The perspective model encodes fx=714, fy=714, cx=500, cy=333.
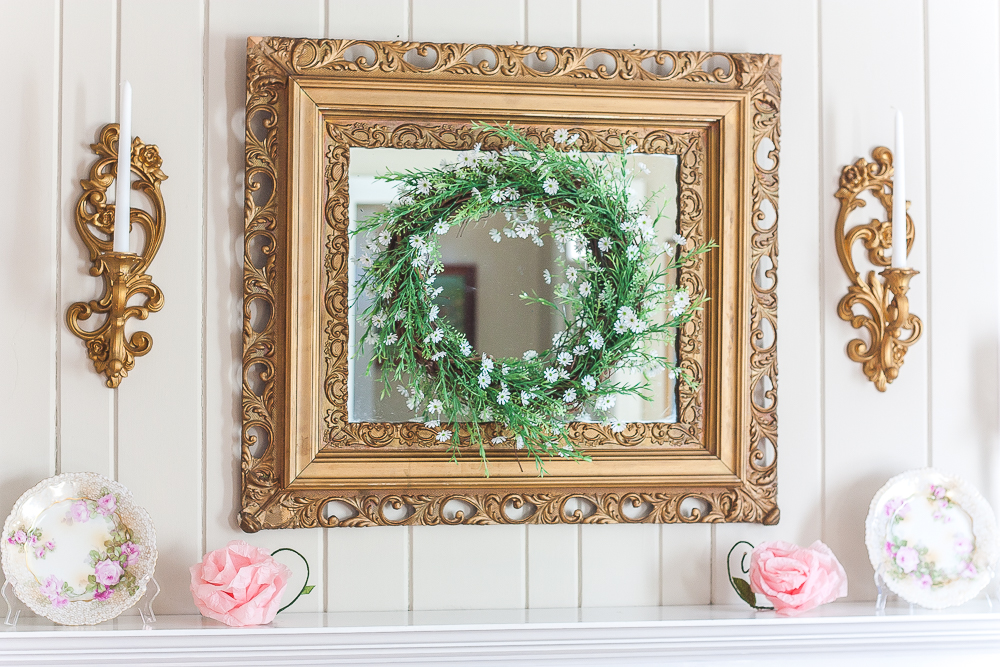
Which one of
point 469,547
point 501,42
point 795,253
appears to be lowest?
point 469,547

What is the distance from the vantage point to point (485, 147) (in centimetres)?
113

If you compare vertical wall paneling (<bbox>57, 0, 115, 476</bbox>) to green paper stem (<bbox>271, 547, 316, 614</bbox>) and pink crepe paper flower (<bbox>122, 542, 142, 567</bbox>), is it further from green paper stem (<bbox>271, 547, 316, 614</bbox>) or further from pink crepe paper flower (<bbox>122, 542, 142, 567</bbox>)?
green paper stem (<bbox>271, 547, 316, 614</bbox>)

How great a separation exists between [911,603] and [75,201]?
1.45m

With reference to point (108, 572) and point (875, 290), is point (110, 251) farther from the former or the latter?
point (875, 290)

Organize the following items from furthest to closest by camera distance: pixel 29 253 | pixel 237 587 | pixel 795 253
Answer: pixel 795 253
pixel 29 253
pixel 237 587

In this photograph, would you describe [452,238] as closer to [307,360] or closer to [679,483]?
[307,360]

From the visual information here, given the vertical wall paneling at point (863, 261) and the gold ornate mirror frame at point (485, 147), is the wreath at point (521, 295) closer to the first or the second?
the gold ornate mirror frame at point (485, 147)

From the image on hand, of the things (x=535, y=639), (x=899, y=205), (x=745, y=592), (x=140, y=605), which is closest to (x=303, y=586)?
(x=140, y=605)

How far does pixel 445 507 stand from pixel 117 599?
49cm

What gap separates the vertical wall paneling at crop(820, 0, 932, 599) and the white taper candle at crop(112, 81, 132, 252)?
1.09 m

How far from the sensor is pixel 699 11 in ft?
3.85

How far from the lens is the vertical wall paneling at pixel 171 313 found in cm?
109

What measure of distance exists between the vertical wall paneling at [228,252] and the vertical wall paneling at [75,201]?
149 mm

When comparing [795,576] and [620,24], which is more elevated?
[620,24]
